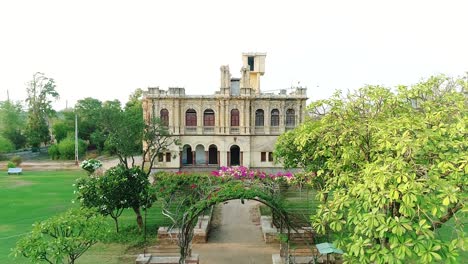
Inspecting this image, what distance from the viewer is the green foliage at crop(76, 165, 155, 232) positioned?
14797 millimetres

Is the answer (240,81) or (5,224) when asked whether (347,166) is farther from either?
(240,81)

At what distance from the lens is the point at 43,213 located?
19.0 m

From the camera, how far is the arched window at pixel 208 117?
111 ft

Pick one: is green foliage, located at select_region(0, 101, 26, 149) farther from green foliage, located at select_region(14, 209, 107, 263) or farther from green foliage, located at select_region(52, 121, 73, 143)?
green foliage, located at select_region(14, 209, 107, 263)

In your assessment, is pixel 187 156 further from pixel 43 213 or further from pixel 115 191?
pixel 115 191

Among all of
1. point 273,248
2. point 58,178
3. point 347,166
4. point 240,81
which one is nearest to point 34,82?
point 58,178

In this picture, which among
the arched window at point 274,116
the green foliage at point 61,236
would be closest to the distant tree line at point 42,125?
the arched window at point 274,116

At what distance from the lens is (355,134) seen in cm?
869

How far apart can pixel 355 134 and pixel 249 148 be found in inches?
983

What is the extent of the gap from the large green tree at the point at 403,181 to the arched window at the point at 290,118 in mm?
23997

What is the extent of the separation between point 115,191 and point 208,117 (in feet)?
63.9

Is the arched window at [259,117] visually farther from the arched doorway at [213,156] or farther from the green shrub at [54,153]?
the green shrub at [54,153]

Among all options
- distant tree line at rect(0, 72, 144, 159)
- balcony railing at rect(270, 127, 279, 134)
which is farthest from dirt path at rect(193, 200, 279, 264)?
distant tree line at rect(0, 72, 144, 159)

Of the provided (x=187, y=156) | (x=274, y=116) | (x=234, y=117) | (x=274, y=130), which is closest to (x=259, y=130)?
(x=274, y=130)
